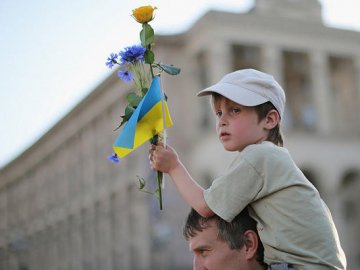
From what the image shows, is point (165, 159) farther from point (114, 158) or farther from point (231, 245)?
point (231, 245)

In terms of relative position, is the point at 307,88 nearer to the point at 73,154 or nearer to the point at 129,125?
the point at 73,154

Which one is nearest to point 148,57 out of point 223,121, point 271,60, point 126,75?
point 126,75

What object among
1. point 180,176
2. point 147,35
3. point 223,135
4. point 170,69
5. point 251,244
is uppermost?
point 147,35

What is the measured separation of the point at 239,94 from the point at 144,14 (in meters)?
0.67

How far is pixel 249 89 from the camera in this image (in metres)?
3.87

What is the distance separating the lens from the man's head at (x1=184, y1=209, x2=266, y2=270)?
3.75 metres

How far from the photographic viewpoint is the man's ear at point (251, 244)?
375 cm

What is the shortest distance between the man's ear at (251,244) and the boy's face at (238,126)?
43 centimetres

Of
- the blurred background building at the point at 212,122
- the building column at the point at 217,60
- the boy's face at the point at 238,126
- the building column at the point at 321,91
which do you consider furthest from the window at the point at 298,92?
the boy's face at the point at 238,126

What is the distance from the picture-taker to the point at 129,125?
Answer: 3850 mm

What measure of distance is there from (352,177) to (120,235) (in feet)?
50.6

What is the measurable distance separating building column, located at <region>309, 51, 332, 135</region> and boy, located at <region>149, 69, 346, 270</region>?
44.0 meters

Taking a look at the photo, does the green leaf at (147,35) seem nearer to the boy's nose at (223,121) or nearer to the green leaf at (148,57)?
the green leaf at (148,57)

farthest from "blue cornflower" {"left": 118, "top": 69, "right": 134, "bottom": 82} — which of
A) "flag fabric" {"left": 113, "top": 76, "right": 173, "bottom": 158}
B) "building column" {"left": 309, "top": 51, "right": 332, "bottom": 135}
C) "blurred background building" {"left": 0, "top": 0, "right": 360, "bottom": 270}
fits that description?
"building column" {"left": 309, "top": 51, "right": 332, "bottom": 135}
